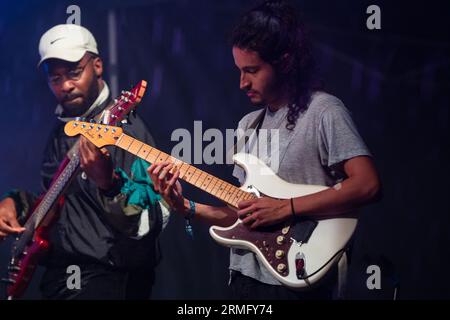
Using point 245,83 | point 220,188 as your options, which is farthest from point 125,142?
point 245,83

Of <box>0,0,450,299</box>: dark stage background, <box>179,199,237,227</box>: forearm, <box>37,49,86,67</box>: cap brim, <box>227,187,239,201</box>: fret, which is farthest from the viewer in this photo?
<box>0,0,450,299</box>: dark stage background

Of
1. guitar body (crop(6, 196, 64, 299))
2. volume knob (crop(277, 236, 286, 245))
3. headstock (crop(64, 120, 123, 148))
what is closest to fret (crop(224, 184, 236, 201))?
volume knob (crop(277, 236, 286, 245))

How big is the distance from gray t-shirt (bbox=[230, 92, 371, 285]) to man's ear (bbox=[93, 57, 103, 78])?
3.46 ft

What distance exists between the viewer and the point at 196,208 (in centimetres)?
274

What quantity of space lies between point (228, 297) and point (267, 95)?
1244 millimetres

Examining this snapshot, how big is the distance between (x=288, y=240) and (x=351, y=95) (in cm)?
110

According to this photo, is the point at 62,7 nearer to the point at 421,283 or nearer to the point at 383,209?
the point at 383,209

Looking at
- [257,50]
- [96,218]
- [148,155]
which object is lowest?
[96,218]

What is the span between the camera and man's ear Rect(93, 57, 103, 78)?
317 cm

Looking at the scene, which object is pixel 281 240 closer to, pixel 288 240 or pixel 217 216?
pixel 288 240

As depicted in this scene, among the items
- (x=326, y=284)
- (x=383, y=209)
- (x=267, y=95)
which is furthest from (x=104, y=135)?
(x=383, y=209)

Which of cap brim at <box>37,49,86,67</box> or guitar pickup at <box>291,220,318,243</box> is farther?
cap brim at <box>37,49,86,67</box>

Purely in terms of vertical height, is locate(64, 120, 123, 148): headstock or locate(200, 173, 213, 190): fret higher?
locate(64, 120, 123, 148): headstock

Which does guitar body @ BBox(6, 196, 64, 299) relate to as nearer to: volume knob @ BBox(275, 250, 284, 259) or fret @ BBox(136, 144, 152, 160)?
fret @ BBox(136, 144, 152, 160)
